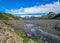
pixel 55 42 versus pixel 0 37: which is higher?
pixel 0 37

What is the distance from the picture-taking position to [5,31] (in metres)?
11.6

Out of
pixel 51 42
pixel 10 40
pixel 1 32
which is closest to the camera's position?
pixel 10 40

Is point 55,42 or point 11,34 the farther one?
point 55,42

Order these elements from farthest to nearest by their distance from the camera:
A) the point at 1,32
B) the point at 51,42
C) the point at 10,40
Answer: the point at 51,42, the point at 1,32, the point at 10,40

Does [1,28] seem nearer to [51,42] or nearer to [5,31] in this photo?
[5,31]

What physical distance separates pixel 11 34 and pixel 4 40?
674mm

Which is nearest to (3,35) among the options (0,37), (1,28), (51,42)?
(0,37)

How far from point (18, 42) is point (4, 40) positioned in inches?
30.7

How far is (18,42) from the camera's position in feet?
36.7

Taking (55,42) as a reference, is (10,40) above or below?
above

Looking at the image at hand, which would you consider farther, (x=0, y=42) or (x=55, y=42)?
(x=55, y=42)

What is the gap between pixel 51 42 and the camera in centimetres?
4778

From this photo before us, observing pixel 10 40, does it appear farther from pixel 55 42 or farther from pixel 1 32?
pixel 55 42

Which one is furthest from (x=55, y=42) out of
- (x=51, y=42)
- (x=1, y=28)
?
(x=1, y=28)
